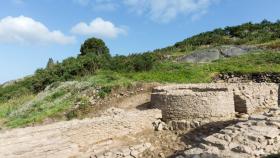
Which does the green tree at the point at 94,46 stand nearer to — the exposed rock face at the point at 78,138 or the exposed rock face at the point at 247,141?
the exposed rock face at the point at 78,138

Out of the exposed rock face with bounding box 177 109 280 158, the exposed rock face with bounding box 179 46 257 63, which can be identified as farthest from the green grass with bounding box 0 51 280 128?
the exposed rock face with bounding box 177 109 280 158

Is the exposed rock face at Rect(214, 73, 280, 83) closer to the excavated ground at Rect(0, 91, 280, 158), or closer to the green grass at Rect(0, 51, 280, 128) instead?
the green grass at Rect(0, 51, 280, 128)

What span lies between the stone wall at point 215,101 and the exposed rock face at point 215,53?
1361cm

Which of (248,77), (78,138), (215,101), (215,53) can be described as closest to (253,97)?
(215,101)

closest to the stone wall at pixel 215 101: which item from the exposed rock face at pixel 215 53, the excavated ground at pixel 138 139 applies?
the excavated ground at pixel 138 139

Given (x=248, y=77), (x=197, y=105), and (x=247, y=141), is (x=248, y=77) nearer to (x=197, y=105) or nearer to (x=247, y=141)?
(x=197, y=105)

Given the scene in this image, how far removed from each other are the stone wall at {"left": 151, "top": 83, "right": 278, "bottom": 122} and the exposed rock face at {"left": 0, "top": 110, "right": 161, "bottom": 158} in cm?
77

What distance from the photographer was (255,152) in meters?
8.16

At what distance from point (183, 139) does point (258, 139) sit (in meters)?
3.60

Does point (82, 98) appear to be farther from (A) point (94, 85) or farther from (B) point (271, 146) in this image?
(B) point (271, 146)

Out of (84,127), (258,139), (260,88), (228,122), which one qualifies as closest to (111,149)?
(84,127)

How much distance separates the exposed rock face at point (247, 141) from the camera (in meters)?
8.26

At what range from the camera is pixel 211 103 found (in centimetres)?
1243

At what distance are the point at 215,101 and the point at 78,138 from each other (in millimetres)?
3868
